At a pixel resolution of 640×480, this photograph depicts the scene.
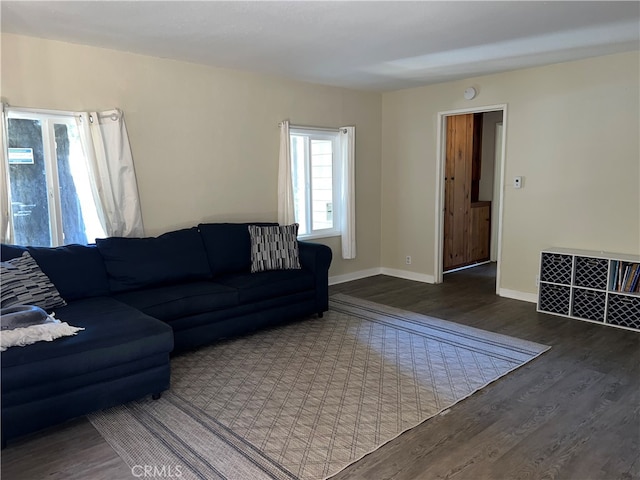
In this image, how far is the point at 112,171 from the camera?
3.75 meters

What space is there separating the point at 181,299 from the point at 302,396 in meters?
1.18

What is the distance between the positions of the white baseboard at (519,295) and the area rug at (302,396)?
1244 mm

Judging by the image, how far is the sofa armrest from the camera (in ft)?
13.8

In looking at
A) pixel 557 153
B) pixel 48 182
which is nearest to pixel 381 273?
pixel 557 153

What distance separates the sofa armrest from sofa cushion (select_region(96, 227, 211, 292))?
0.90 m

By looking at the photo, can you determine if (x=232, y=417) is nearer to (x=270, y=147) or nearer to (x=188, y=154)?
(x=188, y=154)

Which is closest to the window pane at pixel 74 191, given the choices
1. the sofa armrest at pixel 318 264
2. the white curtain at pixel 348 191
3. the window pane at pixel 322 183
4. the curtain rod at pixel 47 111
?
the curtain rod at pixel 47 111

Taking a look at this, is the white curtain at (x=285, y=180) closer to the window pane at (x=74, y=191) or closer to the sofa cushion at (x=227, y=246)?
the sofa cushion at (x=227, y=246)

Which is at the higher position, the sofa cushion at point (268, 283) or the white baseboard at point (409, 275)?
the sofa cushion at point (268, 283)

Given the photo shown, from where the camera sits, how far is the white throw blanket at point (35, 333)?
2.26 metres

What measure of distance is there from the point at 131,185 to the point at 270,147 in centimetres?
156

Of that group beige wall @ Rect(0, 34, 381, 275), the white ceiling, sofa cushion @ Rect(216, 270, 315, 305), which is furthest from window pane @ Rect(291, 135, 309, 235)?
sofa cushion @ Rect(216, 270, 315, 305)

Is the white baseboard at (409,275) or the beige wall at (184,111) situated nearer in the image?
the beige wall at (184,111)

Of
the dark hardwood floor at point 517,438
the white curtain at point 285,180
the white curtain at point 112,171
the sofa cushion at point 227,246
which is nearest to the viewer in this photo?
the dark hardwood floor at point 517,438
